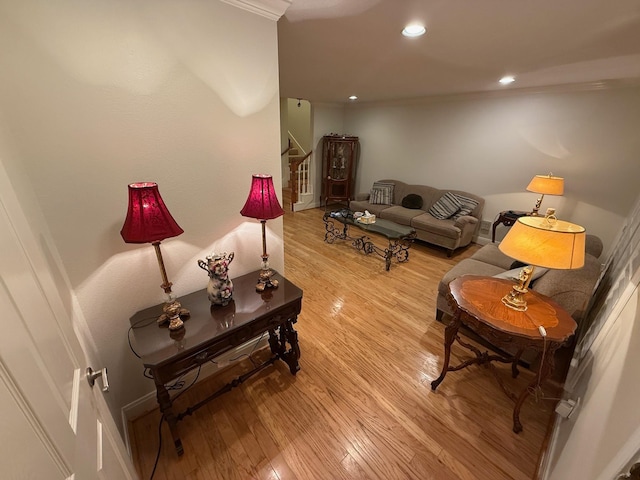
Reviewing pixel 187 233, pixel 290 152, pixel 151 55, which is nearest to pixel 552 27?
pixel 151 55

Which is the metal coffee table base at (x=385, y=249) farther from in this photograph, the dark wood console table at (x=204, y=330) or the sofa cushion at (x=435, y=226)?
the dark wood console table at (x=204, y=330)

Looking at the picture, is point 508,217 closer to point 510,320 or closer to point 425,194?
point 425,194

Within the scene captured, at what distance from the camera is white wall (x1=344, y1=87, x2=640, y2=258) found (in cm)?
300

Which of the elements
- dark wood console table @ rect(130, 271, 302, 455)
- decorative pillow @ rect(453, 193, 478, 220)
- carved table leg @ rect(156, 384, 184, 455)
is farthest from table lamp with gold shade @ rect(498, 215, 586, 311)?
decorative pillow @ rect(453, 193, 478, 220)

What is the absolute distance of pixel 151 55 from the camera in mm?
1175

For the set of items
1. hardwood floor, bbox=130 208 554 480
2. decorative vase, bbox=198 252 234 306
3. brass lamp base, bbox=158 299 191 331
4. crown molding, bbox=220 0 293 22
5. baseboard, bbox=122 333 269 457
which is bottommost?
hardwood floor, bbox=130 208 554 480

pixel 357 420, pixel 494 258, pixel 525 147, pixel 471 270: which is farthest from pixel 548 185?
pixel 357 420

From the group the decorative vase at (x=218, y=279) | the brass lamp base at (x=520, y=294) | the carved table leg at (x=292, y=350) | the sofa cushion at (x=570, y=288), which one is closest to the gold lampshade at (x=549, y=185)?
A: the sofa cushion at (x=570, y=288)

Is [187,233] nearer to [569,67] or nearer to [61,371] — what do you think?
[61,371]

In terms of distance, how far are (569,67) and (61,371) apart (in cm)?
387

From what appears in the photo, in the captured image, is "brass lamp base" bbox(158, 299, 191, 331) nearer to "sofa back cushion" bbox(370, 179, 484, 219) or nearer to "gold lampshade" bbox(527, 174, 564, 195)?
"gold lampshade" bbox(527, 174, 564, 195)

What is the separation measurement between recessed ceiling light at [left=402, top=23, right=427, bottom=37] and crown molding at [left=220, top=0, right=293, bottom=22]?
773mm

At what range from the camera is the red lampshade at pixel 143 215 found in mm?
1083

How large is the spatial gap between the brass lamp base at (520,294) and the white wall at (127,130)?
1.66 m
